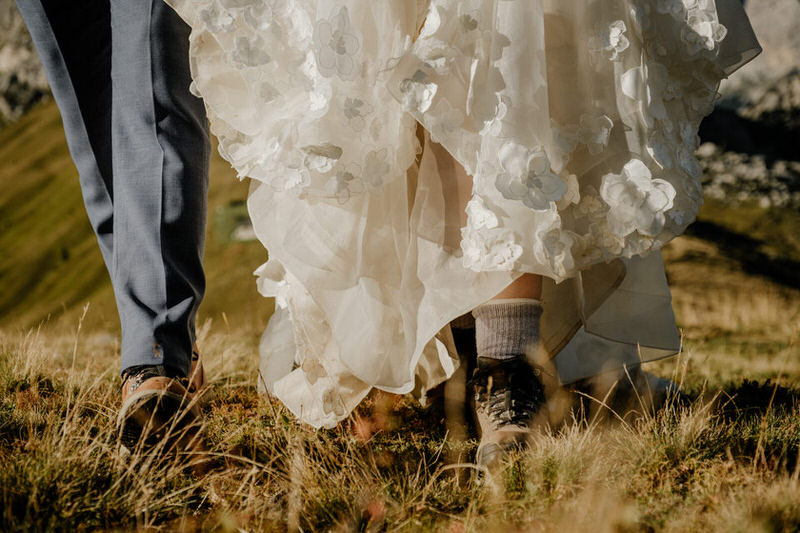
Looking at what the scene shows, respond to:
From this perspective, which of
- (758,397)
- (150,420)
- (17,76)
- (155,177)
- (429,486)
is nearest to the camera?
(429,486)

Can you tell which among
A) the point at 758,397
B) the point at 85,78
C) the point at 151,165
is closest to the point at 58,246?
the point at 85,78

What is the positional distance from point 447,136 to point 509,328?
26.8 inches

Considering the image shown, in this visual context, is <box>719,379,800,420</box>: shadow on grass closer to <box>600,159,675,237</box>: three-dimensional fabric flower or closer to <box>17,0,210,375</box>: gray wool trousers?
<box>600,159,675,237</box>: three-dimensional fabric flower

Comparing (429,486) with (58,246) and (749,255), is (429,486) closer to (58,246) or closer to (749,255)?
(749,255)

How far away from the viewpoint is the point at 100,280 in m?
64.0

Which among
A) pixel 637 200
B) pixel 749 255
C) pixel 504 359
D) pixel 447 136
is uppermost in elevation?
pixel 447 136

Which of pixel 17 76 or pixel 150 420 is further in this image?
pixel 17 76

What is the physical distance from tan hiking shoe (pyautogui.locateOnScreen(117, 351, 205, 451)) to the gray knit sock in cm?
98

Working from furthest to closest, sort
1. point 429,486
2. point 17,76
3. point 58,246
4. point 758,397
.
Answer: point 17,76, point 58,246, point 758,397, point 429,486

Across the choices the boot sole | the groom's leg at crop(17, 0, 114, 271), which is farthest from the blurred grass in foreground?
the groom's leg at crop(17, 0, 114, 271)

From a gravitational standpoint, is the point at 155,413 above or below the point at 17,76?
below

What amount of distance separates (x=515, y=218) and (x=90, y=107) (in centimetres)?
184

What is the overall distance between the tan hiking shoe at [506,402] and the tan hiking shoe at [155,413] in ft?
2.98

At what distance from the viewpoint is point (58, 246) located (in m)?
69.8
